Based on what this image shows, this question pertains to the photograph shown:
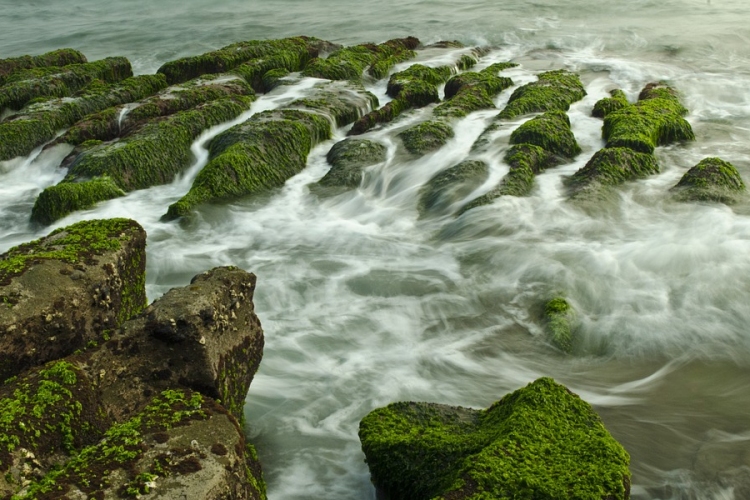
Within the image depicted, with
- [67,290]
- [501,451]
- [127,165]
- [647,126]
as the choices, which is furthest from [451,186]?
[501,451]

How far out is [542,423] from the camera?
4020mm

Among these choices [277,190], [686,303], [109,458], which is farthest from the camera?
[277,190]

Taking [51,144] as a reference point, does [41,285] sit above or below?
above

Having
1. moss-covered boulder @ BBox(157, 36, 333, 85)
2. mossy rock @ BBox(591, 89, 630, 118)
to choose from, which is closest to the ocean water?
mossy rock @ BBox(591, 89, 630, 118)

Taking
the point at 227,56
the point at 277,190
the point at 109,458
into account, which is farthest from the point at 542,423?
the point at 227,56

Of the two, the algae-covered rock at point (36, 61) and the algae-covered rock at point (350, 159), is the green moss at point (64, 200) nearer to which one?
the algae-covered rock at point (350, 159)

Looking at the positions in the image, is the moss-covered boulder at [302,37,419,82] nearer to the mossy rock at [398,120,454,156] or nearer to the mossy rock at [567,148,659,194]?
the mossy rock at [398,120,454,156]

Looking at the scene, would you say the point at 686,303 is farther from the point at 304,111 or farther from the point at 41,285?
the point at 304,111

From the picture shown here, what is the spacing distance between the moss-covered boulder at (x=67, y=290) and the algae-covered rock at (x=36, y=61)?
11492mm

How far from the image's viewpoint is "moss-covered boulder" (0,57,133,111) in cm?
1331

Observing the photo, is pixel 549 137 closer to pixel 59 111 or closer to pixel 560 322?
pixel 560 322

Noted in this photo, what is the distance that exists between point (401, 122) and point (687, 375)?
293 inches

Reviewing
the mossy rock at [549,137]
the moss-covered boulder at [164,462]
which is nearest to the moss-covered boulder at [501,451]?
the moss-covered boulder at [164,462]

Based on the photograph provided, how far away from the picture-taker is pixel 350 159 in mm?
10453
